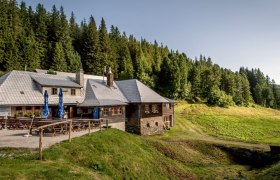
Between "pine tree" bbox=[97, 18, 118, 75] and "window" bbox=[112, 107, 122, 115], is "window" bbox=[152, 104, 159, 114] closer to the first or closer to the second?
"window" bbox=[112, 107, 122, 115]

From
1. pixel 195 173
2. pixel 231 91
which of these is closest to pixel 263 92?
pixel 231 91

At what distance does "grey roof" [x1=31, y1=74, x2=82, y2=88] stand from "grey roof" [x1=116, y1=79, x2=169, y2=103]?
9035mm

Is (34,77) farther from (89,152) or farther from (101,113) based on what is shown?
(89,152)

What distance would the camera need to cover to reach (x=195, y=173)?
78.4 feet

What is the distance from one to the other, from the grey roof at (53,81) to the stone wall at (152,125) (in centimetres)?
1237

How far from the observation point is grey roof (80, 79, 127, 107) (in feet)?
121

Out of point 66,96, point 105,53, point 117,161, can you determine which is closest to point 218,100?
point 105,53

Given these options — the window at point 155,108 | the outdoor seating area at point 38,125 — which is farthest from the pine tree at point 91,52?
the outdoor seating area at point 38,125

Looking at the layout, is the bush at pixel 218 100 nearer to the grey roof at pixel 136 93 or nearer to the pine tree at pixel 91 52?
the pine tree at pixel 91 52

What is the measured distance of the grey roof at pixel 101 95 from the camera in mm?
36806

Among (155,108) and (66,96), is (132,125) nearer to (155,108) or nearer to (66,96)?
(155,108)

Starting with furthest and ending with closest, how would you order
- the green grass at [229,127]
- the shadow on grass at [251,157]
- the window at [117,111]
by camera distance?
the green grass at [229,127] → the window at [117,111] → the shadow on grass at [251,157]

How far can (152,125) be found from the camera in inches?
1730

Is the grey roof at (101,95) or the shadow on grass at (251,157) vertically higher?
the grey roof at (101,95)
